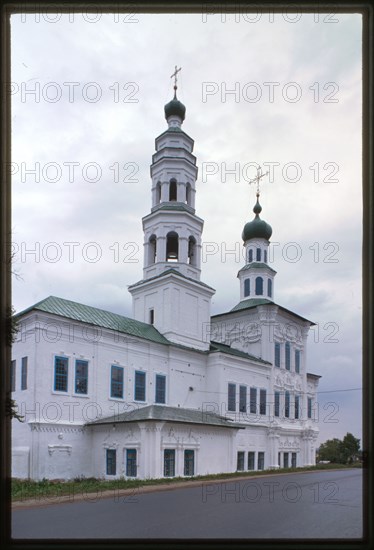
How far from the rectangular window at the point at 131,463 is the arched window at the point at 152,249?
14052mm

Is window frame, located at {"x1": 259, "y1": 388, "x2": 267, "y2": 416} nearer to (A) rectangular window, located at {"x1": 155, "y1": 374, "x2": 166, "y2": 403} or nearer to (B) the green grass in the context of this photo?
(A) rectangular window, located at {"x1": 155, "y1": 374, "x2": 166, "y2": 403}

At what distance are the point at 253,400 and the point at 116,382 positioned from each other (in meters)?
12.8

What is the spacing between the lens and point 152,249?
36.6 m

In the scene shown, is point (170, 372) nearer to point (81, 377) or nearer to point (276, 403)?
point (81, 377)

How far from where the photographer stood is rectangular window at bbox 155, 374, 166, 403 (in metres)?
30.9

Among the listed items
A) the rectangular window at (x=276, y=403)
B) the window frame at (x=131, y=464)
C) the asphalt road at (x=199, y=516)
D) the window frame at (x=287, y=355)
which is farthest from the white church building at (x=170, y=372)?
the asphalt road at (x=199, y=516)

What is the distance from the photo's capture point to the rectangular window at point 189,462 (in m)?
27.0

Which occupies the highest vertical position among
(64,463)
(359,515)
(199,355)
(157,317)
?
(157,317)

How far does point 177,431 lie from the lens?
26.4 m

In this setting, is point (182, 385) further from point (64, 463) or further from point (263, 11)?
point (263, 11)

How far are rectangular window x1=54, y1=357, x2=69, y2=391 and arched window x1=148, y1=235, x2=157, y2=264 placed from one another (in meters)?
12.0

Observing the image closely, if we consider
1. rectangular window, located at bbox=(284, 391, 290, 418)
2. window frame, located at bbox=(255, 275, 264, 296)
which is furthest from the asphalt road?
window frame, located at bbox=(255, 275, 264, 296)
